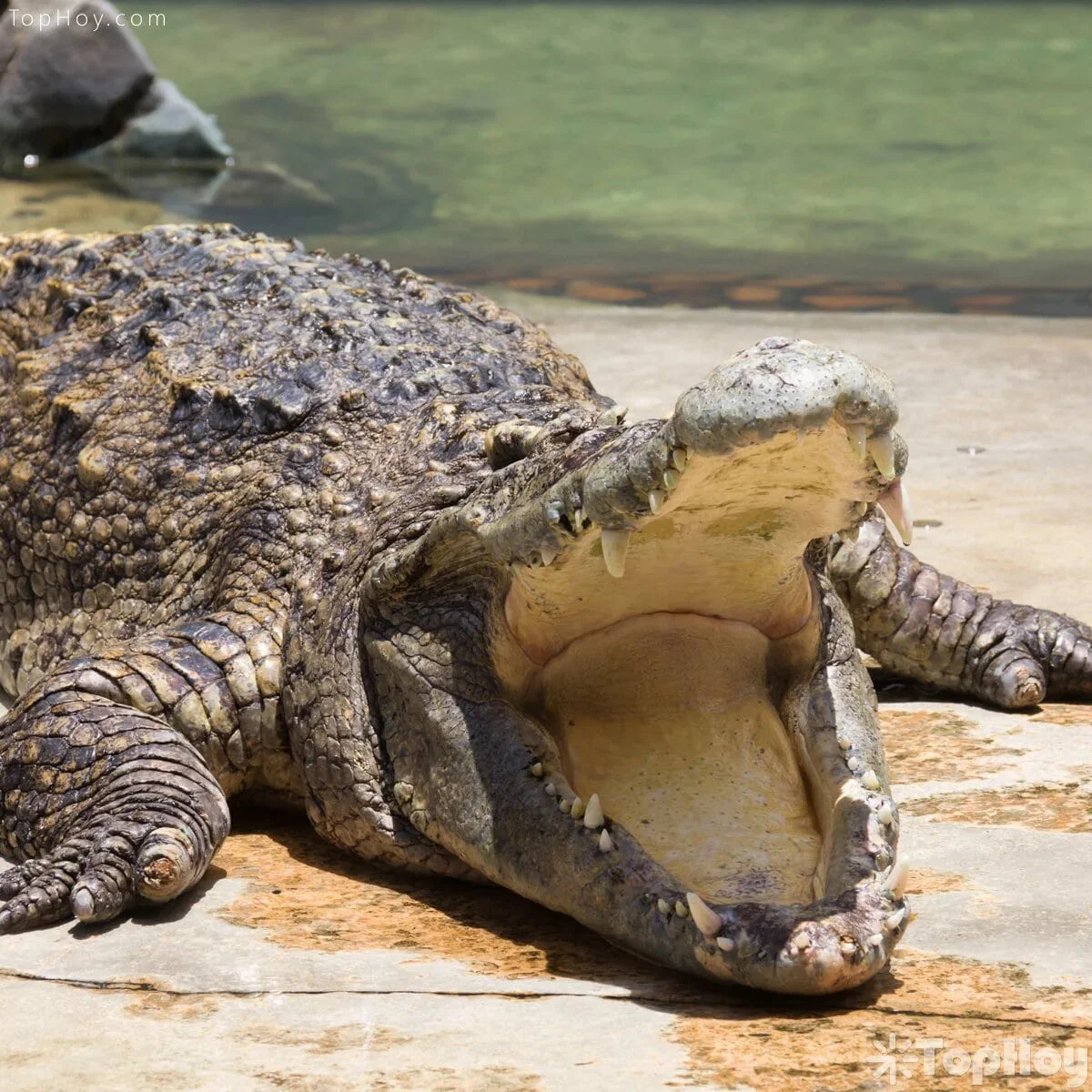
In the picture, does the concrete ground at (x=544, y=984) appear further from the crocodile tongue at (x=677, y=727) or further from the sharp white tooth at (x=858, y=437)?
the sharp white tooth at (x=858, y=437)

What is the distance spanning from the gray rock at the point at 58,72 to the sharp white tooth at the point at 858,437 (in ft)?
42.4

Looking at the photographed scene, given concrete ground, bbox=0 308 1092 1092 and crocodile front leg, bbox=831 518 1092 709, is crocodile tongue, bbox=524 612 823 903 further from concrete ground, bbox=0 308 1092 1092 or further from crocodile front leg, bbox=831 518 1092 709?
crocodile front leg, bbox=831 518 1092 709

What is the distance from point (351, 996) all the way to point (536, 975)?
1.18 ft

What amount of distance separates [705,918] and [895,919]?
1.11ft

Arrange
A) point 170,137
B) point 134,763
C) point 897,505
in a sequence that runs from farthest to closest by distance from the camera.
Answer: point 170,137 < point 134,763 < point 897,505

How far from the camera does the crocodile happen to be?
311 centimetres

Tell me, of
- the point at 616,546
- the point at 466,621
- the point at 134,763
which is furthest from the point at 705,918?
the point at 134,763

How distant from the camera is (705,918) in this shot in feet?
10.1

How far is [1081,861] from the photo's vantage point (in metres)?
3.63

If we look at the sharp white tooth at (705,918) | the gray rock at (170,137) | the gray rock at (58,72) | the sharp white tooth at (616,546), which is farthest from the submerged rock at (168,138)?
the sharp white tooth at (705,918)

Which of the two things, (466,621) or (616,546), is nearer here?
(616,546)

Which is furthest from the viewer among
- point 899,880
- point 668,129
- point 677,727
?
point 668,129

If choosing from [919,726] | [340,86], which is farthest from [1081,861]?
[340,86]

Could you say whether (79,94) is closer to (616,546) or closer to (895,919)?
(616,546)
